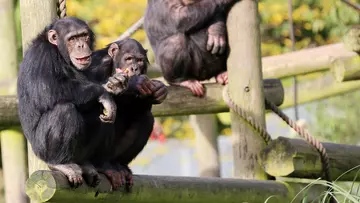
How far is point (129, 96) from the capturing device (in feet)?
18.0

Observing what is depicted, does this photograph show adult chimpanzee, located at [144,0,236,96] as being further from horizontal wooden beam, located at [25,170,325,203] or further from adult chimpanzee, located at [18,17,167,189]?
adult chimpanzee, located at [18,17,167,189]

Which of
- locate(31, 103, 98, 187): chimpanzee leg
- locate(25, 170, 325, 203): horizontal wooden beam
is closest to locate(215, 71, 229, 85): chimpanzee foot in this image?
locate(25, 170, 325, 203): horizontal wooden beam

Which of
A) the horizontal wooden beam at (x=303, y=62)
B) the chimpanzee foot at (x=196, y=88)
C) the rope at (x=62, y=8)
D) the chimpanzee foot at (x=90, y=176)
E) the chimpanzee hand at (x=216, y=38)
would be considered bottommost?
the horizontal wooden beam at (x=303, y=62)

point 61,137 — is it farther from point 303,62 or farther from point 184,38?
point 303,62

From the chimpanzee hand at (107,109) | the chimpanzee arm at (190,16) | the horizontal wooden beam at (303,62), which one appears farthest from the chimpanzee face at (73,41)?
the horizontal wooden beam at (303,62)

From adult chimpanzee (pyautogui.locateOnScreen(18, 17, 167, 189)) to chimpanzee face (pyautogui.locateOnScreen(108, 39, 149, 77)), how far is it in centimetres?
48

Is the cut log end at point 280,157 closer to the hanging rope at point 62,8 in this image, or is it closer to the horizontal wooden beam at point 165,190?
the horizontal wooden beam at point 165,190

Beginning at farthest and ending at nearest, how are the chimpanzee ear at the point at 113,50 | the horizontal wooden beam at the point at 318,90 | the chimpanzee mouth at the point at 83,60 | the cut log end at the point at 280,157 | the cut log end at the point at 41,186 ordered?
the horizontal wooden beam at the point at 318,90 < the cut log end at the point at 280,157 < the chimpanzee ear at the point at 113,50 < the chimpanzee mouth at the point at 83,60 < the cut log end at the point at 41,186

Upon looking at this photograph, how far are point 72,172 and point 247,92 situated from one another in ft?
6.18

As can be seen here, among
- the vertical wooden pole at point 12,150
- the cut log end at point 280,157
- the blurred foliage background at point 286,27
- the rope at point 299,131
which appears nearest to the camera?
the cut log end at point 280,157

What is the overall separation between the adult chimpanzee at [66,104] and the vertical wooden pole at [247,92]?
1.35 metres

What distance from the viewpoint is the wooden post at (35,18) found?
17.1ft

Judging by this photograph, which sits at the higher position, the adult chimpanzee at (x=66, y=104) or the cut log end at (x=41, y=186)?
the adult chimpanzee at (x=66, y=104)

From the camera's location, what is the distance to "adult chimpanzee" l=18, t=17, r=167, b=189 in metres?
4.90
